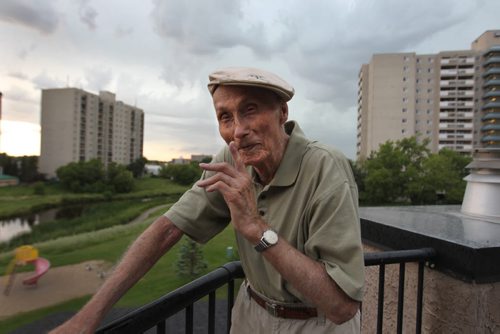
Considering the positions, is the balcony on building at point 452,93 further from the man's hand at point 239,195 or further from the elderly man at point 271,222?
the man's hand at point 239,195

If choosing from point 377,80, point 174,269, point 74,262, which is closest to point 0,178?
point 74,262

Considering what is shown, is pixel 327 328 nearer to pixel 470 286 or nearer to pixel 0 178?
pixel 470 286

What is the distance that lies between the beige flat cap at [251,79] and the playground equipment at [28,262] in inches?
1399

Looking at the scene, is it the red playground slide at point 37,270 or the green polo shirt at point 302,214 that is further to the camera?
the red playground slide at point 37,270

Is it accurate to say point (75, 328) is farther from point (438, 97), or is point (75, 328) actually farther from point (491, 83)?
point (491, 83)

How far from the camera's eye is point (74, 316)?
1.05 metres

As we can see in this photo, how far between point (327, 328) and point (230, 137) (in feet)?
2.56

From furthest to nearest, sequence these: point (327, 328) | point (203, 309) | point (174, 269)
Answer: point (174, 269), point (203, 309), point (327, 328)

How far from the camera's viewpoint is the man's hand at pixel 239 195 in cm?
107

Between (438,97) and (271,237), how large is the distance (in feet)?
226

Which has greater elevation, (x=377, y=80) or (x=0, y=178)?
(x=377, y=80)

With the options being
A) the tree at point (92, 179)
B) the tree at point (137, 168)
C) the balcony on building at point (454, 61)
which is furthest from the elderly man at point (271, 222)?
the tree at point (137, 168)

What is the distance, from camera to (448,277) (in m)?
1.81

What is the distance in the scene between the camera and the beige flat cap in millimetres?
1168
